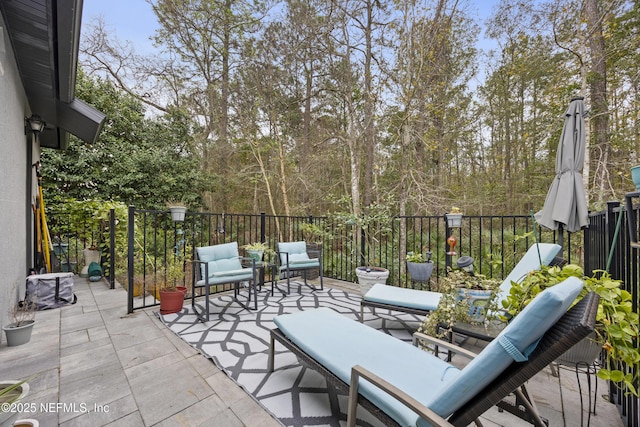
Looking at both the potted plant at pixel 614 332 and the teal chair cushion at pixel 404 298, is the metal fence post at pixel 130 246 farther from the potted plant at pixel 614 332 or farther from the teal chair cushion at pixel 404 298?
the potted plant at pixel 614 332

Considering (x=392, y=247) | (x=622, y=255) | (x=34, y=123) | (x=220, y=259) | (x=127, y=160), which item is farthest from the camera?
(x=127, y=160)

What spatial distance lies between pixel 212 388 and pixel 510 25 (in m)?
9.01

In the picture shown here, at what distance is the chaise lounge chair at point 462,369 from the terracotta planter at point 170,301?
2214 mm

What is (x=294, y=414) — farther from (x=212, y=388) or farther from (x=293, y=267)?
(x=293, y=267)

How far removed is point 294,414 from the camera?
5.18 feet

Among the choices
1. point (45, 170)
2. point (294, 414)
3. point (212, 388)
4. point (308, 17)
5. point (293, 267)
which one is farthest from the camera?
point (45, 170)

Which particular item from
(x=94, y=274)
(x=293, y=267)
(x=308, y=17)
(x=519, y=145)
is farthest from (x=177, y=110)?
(x=519, y=145)

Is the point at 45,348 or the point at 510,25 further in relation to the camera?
the point at 510,25

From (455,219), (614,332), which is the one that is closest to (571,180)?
(455,219)

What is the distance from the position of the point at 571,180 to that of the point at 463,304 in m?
1.60

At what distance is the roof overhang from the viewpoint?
7.35 ft

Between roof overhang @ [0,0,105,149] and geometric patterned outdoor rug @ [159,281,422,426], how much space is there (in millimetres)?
3003

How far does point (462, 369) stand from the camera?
1.13 meters

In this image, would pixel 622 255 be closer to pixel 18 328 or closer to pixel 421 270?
pixel 421 270
